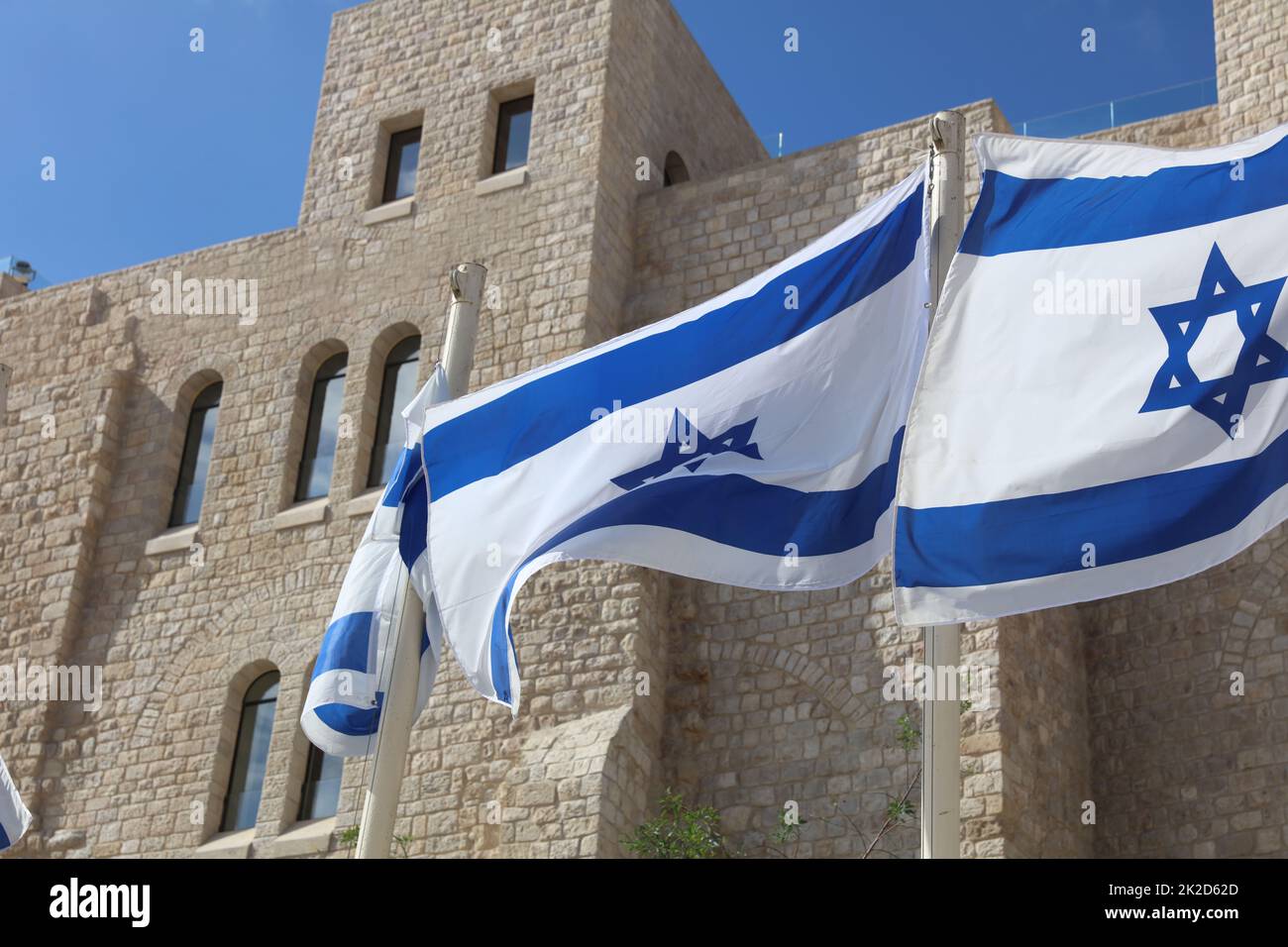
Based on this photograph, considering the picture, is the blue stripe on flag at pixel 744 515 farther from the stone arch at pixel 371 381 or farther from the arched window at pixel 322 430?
the arched window at pixel 322 430

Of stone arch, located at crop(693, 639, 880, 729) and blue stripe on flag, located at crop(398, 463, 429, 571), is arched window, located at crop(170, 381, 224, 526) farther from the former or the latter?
blue stripe on flag, located at crop(398, 463, 429, 571)

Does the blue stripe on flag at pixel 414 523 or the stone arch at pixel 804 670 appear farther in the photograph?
the stone arch at pixel 804 670

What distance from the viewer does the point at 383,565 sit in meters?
9.30

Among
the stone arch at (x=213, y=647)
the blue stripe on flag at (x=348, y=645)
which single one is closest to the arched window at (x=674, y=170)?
the stone arch at (x=213, y=647)

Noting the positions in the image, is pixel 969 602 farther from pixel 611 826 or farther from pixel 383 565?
pixel 611 826

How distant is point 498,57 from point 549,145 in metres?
1.44

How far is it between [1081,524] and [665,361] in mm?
2345

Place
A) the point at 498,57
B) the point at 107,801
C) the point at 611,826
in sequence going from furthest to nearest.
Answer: the point at 498,57 < the point at 107,801 < the point at 611,826

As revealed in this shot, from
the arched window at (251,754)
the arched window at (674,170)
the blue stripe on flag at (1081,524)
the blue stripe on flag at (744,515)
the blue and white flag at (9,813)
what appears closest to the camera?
the blue stripe on flag at (1081,524)

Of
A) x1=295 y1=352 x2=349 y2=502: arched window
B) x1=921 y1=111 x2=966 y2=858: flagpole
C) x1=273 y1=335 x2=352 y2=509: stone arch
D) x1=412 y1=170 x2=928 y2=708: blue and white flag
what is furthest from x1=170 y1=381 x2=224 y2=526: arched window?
x1=921 y1=111 x2=966 y2=858: flagpole

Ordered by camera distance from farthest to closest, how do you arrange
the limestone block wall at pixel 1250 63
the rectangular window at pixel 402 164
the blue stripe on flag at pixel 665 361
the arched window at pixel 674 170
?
1. the arched window at pixel 674 170
2. the rectangular window at pixel 402 164
3. the limestone block wall at pixel 1250 63
4. the blue stripe on flag at pixel 665 361

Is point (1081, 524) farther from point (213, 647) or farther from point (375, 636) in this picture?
point (213, 647)

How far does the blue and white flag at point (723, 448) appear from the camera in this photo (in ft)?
22.9
